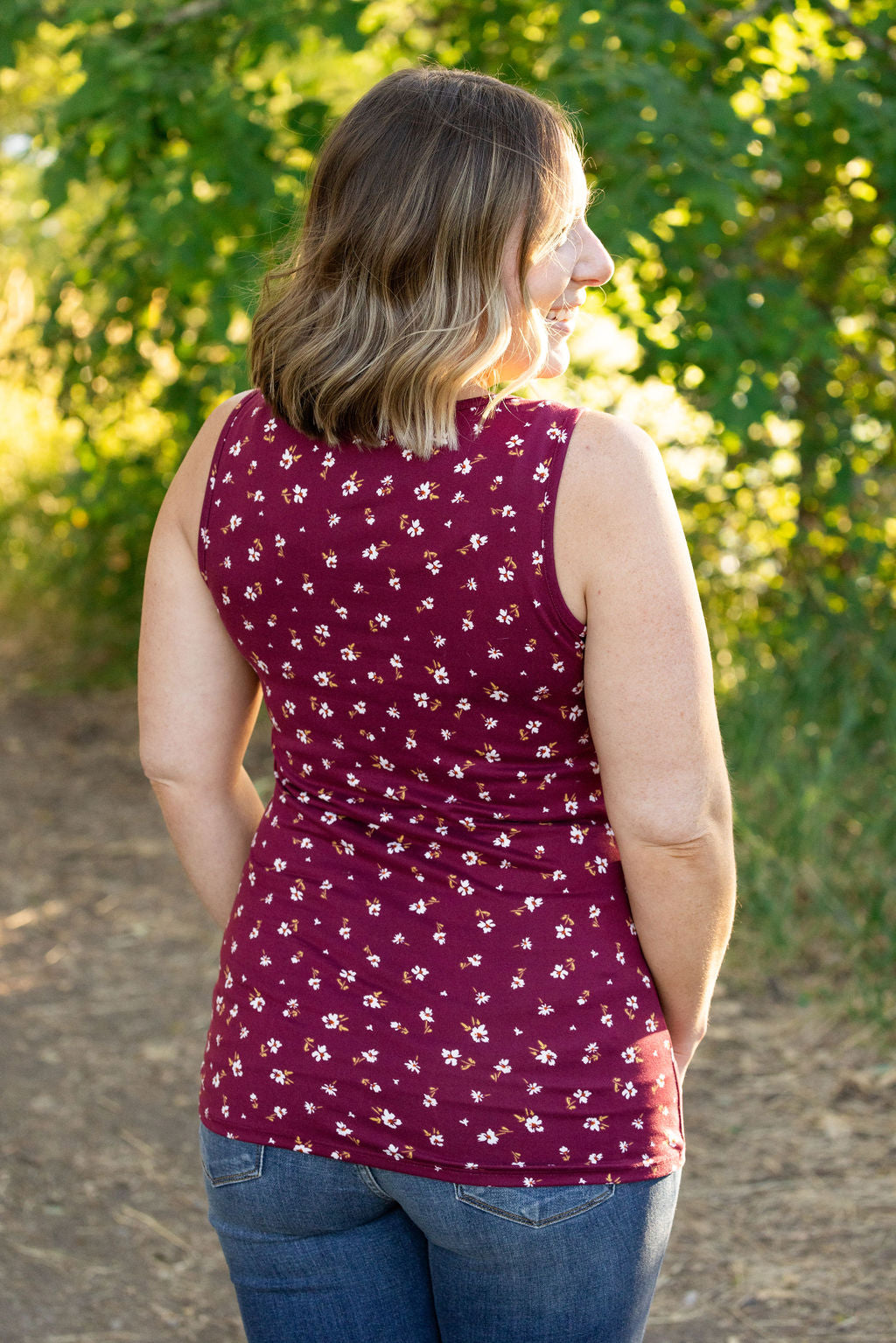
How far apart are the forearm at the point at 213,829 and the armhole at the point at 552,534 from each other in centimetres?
56

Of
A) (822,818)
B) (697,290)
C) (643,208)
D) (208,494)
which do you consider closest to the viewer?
(208,494)

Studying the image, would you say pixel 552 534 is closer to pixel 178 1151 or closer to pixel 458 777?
pixel 458 777

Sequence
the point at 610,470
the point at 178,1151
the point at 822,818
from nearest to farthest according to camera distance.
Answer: the point at 610,470 < the point at 178,1151 < the point at 822,818

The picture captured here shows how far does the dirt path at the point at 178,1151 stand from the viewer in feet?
7.90

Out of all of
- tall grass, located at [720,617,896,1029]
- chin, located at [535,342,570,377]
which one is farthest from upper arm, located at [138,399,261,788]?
tall grass, located at [720,617,896,1029]

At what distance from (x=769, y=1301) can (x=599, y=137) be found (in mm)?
2781

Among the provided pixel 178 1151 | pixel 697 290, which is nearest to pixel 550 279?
pixel 178 1151

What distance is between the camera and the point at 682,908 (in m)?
1.17

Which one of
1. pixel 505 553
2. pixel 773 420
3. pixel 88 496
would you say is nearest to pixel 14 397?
pixel 88 496

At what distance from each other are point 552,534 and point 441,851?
304 millimetres

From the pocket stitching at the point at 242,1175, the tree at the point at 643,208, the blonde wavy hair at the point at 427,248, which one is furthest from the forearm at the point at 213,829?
the tree at the point at 643,208

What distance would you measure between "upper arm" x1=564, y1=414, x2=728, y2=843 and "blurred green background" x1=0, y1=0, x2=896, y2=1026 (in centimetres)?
188

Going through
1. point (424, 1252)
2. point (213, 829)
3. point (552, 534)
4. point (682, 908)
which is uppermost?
point (552, 534)

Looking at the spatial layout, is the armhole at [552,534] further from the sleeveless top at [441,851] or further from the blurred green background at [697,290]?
the blurred green background at [697,290]
